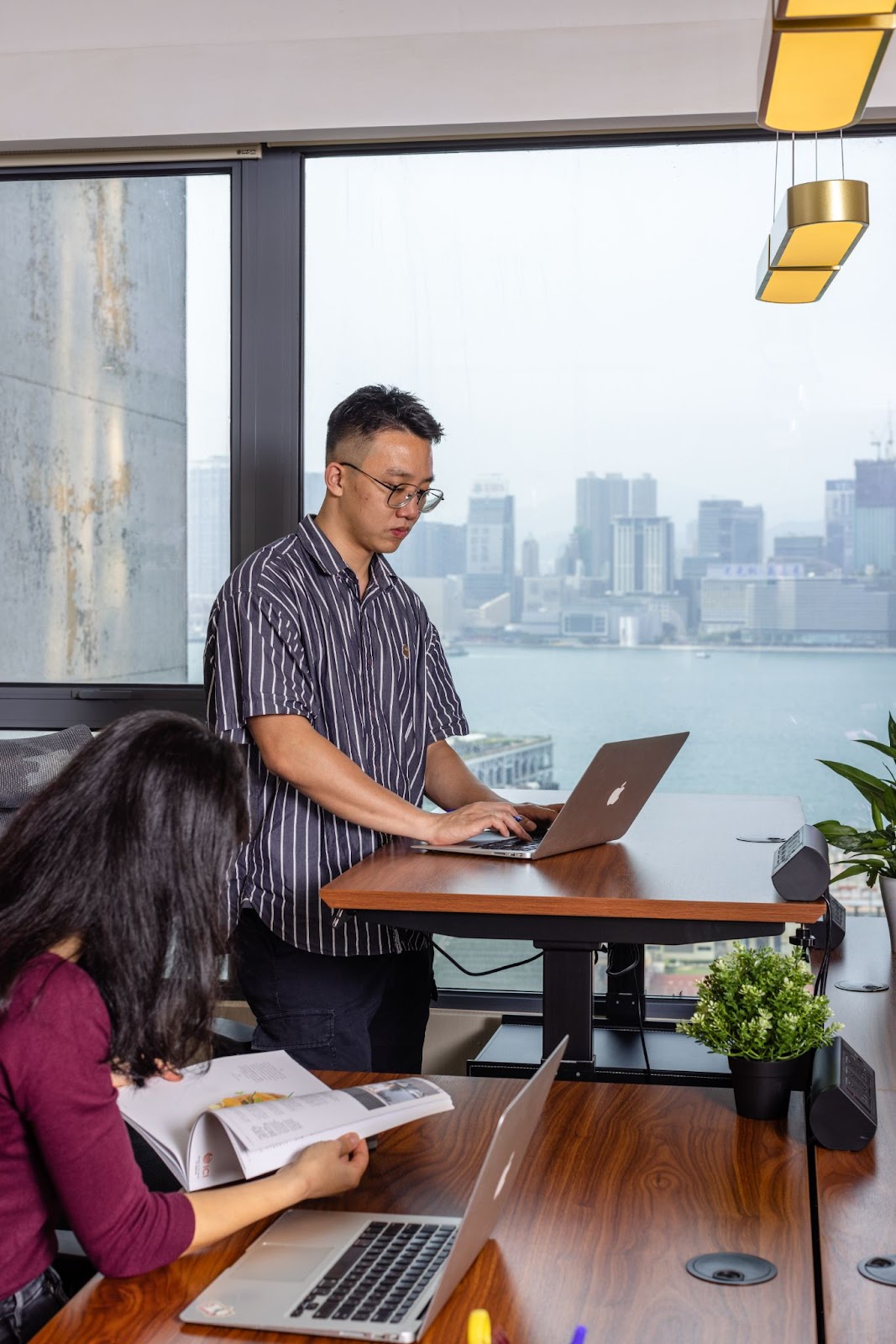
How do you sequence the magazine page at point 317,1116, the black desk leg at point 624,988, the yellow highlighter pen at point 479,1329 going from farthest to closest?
1. the black desk leg at point 624,988
2. the magazine page at point 317,1116
3. the yellow highlighter pen at point 479,1329

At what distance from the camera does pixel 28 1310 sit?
120 cm

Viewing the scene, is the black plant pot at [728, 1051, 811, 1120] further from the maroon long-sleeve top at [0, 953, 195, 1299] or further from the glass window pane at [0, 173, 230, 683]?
the glass window pane at [0, 173, 230, 683]

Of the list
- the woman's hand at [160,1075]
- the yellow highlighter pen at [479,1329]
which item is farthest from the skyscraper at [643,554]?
the yellow highlighter pen at [479,1329]

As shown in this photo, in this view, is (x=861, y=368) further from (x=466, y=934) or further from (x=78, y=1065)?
(x=78, y=1065)

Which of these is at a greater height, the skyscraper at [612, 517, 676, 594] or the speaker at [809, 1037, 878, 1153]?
the skyscraper at [612, 517, 676, 594]

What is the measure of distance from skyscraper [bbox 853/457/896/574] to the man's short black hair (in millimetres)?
1305

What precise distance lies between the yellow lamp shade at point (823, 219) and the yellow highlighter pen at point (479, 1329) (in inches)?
74.1

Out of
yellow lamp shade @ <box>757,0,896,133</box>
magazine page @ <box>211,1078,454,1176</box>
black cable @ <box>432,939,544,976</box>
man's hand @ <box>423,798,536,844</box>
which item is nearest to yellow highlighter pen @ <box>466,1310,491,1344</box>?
magazine page @ <box>211,1078,454,1176</box>

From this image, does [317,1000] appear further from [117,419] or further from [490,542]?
[117,419]

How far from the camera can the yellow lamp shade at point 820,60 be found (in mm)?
1637

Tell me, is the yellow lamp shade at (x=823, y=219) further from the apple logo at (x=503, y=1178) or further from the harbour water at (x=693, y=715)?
the apple logo at (x=503, y=1178)

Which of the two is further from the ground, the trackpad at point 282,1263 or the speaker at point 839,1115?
the speaker at point 839,1115

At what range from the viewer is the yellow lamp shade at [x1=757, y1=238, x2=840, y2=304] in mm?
2514

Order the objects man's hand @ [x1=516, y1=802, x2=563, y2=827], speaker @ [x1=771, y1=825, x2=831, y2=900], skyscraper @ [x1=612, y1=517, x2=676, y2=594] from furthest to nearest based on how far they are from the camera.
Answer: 1. skyscraper @ [x1=612, y1=517, x2=676, y2=594]
2. man's hand @ [x1=516, y1=802, x2=563, y2=827]
3. speaker @ [x1=771, y1=825, x2=831, y2=900]
